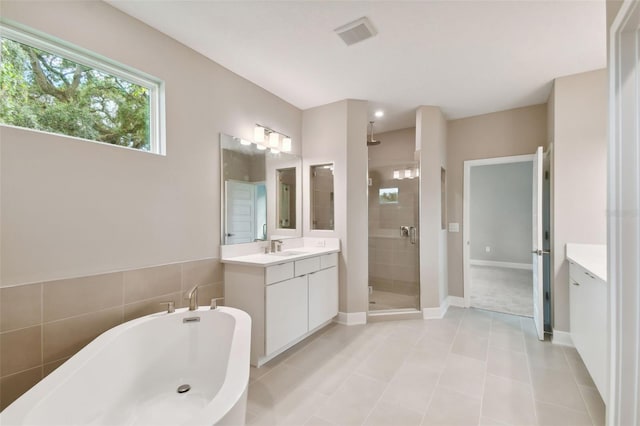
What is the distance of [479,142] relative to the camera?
12.5 ft

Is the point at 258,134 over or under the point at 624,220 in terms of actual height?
over

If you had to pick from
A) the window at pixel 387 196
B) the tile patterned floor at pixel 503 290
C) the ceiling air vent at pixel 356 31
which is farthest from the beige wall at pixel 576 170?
the ceiling air vent at pixel 356 31

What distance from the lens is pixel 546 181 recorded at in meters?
3.17

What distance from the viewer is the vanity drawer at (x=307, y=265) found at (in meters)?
2.65

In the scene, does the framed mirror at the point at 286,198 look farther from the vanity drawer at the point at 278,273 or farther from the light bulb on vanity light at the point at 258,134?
the vanity drawer at the point at 278,273

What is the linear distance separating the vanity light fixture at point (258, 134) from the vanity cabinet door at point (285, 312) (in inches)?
61.5

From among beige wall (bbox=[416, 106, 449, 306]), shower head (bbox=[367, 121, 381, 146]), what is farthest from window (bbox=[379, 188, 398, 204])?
shower head (bbox=[367, 121, 381, 146])

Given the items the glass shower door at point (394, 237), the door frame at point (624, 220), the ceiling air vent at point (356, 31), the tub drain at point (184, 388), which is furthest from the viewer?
the glass shower door at point (394, 237)

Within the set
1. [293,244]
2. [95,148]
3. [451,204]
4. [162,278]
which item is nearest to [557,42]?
[451,204]

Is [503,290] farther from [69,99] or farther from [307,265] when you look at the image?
[69,99]

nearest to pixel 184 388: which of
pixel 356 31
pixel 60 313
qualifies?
pixel 60 313

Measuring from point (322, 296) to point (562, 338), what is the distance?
98.1 inches

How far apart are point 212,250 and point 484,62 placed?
3073 millimetres

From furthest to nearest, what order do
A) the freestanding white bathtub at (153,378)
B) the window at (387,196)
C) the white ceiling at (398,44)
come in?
the window at (387,196)
the white ceiling at (398,44)
the freestanding white bathtub at (153,378)
